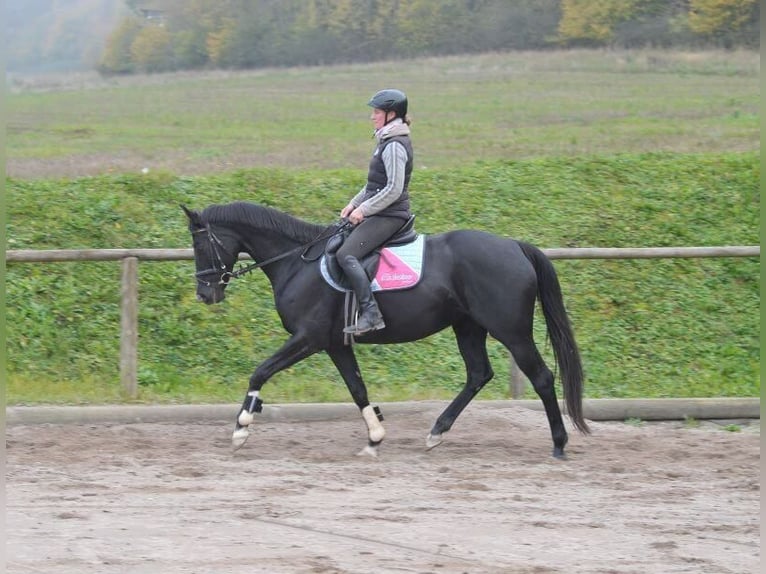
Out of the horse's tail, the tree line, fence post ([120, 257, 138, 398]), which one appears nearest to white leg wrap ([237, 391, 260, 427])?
fence post ([120, 257, 138, 398])

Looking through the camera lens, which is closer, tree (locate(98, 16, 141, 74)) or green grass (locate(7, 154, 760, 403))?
green grass (locate(7, 154, 760, 403))

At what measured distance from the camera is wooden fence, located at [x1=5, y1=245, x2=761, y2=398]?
878 centimetres

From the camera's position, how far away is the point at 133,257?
28.9ft

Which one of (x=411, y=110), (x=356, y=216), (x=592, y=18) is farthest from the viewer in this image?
(x=592, y=18)

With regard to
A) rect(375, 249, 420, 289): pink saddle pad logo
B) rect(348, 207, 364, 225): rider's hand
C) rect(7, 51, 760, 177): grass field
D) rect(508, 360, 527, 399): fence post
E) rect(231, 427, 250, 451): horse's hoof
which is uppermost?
rect(348, 207, 364, 225): rider's hand

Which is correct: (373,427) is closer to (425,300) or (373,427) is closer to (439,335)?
(425,300)

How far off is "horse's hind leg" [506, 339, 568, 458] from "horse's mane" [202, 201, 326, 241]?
1701mm

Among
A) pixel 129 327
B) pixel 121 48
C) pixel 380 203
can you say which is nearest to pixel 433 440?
pixel 380 203

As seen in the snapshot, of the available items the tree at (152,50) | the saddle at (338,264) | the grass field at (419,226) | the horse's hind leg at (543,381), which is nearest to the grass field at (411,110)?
the grass field at (419,226)

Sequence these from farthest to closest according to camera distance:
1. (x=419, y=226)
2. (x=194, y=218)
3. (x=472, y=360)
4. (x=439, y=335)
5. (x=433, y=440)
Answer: (x=419, y=226), (x=439, y=335), (x=472, y=360), (x=194, y=218), (x=433, y=440)

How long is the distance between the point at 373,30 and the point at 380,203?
17718 mm

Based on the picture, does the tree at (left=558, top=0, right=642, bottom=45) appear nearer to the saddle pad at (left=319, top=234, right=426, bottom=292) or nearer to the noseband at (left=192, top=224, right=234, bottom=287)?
the saddle pad at (left=319, top=234, right=426, bottom=292)

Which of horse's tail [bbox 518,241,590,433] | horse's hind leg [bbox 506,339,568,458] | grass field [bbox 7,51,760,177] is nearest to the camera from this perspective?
horse's hind leg [bbox 506,339,568,458]

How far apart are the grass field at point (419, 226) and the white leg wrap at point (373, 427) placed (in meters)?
1.47
